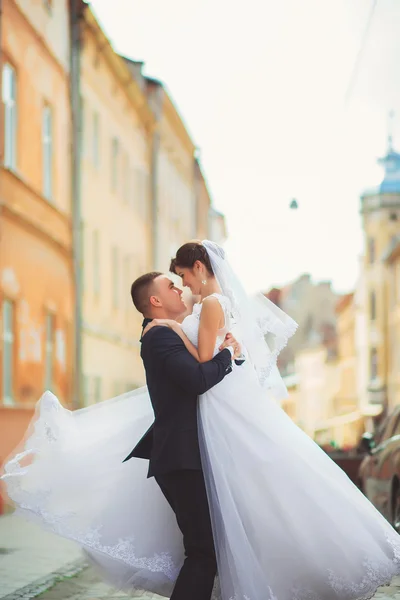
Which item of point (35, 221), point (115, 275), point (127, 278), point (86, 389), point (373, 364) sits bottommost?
point (86, 389)

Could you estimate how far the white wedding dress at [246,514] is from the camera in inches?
200

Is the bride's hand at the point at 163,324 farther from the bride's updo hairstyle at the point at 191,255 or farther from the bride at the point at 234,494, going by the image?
the bride's updo hairstyle at the point at 191,255

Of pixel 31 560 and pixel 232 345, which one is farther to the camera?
pixel 31 560

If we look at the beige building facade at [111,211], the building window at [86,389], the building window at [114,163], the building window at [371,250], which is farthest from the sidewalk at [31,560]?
the building window at [371,250]

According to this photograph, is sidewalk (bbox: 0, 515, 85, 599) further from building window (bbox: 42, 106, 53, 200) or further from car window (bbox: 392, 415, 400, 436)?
building window (bbox: 42, 106, 53, 200)

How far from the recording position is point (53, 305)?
19109 mm

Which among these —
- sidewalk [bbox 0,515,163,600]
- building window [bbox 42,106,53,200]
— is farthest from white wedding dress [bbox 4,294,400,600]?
building window [bbox 42,106,53,200]

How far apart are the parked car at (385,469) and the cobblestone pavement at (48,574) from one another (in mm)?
859

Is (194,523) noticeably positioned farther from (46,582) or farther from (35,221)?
(35,221)

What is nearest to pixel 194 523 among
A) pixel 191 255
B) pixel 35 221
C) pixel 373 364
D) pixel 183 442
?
pixel 183 442

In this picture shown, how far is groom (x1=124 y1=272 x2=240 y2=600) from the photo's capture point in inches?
199

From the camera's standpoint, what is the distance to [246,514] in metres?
5.14

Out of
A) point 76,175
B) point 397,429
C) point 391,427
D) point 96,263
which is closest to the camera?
point 397,429

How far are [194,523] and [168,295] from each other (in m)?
0.99
